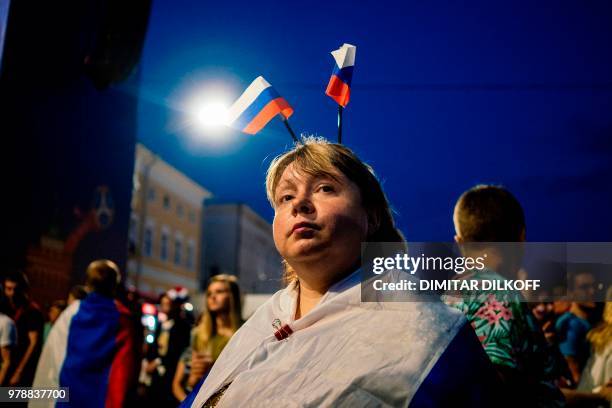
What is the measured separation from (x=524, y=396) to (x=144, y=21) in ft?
32.3

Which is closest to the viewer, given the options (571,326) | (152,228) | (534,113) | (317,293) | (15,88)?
(317,293)

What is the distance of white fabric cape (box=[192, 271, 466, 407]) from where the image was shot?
113 centimetres

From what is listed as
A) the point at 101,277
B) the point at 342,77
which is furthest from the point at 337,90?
the point at 101,277

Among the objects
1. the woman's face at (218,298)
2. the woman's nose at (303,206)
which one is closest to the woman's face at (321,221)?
the woman's nose at (303,206)

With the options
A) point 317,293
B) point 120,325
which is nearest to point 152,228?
point 120,325

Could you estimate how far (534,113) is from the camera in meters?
12.3

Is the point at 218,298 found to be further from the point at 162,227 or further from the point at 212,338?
the point at 162,227

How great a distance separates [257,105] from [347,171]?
951mm

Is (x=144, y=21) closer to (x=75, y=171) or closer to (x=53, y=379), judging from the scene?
(x=75, y=171)

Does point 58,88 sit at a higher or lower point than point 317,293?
higher

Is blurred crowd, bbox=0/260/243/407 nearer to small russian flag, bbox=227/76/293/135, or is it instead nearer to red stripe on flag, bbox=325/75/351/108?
small russian flag, bbox=227/76/293/135

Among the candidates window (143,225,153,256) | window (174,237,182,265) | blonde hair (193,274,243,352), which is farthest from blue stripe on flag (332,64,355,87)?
window (174,237,182,265)

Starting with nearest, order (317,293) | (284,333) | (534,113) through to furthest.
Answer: (284,333) → (317,293) → (534,113)

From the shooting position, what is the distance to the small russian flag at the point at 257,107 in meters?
2.24
